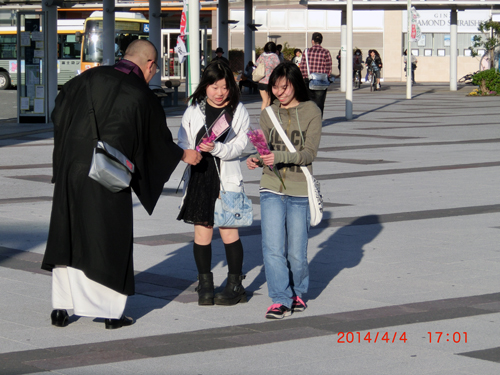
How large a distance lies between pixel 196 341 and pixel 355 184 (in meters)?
6.20

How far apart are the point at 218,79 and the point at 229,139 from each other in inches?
14.4

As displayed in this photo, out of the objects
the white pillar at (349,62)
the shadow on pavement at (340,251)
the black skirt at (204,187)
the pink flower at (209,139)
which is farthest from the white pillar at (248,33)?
the pink flower at (209,139)

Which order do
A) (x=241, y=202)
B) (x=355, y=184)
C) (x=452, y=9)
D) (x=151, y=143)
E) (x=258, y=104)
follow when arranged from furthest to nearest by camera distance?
(x=452, y=9) < (x=258, y=104) < (x=355, y=184) < (x=241, y=202) < (x=151, y=143)

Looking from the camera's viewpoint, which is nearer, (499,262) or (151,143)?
(151,143)

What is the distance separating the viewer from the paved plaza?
13.7ft

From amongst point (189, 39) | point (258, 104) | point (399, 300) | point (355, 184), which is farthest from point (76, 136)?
point (258, 104)

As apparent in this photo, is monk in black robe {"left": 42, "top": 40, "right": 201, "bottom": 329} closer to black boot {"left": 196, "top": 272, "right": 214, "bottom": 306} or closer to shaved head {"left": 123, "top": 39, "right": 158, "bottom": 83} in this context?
shaved head {"left": 123, "top": 39, "right": 158, "bottom": 83}

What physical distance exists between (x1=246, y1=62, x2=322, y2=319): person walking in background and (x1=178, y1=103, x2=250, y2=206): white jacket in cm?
18

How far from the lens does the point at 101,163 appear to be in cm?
447

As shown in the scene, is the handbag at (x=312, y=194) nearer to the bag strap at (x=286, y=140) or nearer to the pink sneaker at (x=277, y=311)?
the bag strap at (x=286, y=140)

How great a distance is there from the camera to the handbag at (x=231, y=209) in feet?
16.9

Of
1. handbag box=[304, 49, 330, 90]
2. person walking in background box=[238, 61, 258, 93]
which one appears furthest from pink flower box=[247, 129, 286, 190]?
person walking in background box=[238, 61, 258, 93]

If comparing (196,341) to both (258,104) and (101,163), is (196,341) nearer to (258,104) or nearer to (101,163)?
(101,163)

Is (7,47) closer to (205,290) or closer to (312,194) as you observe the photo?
(205,290)
